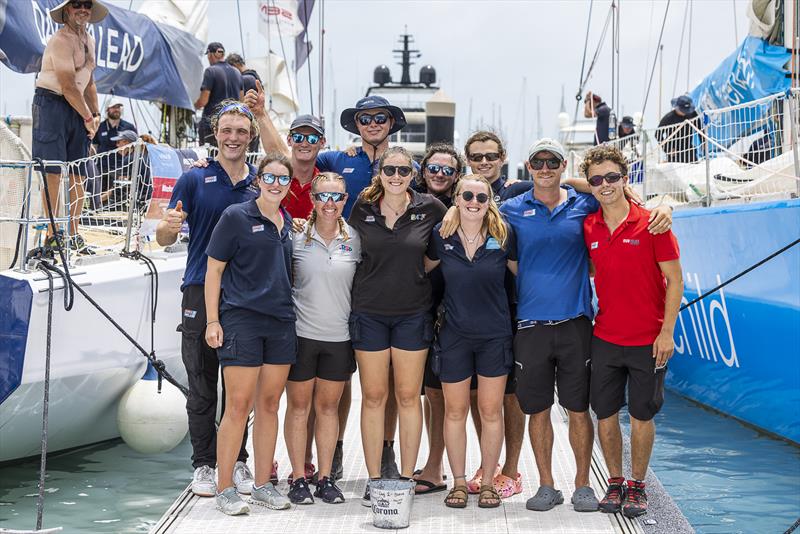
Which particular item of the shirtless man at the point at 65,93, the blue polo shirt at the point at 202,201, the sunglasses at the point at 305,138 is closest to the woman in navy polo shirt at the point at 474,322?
the sunglasses at the point at 305,138

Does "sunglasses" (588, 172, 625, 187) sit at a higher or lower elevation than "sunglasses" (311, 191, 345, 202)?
higher

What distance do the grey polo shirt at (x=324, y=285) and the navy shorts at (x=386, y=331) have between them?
10cm

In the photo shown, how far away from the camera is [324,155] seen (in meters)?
5.49

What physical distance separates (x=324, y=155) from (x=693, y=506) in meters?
3.45

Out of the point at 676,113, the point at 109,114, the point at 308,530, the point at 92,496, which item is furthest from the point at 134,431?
the point at 676,113

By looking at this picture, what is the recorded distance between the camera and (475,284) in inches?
186

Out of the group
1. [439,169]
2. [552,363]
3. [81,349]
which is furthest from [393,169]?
[81,349]

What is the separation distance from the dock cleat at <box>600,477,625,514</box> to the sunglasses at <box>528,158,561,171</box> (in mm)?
1736

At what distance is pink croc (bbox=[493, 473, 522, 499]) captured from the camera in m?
5.13

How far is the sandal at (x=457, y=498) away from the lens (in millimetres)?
4867

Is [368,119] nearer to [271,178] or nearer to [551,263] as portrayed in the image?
[271,178]

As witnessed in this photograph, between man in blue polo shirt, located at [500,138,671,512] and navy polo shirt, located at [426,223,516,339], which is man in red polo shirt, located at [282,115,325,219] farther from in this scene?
man in blue polo shirt, located at [500,138,671,512]

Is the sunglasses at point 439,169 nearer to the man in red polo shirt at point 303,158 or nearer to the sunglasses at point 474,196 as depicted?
the sunglasses at point 474,196

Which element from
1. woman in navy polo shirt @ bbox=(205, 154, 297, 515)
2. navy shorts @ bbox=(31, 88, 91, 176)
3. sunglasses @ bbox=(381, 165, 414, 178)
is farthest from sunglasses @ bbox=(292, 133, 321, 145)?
navy shorts @ bbox=(31, 88, 91, 176)
